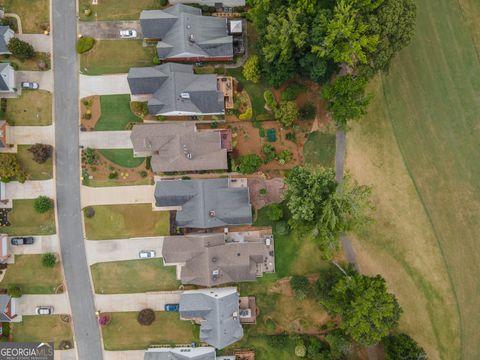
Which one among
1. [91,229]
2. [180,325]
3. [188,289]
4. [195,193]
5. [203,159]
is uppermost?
[203,159]

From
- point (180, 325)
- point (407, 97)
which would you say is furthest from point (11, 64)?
point (407, 97)

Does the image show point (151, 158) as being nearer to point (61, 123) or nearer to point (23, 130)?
point (61, 123)

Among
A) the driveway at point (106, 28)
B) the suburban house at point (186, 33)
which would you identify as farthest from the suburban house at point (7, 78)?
the suburban house at point (186, 33)

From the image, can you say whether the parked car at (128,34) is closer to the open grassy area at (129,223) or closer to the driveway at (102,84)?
the driveway at (102,84)

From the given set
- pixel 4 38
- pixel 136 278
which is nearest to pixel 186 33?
pixel 4 38

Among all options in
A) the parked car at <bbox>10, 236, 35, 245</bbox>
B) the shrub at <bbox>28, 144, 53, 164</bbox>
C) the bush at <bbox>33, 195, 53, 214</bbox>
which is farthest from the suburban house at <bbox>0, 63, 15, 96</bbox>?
the parked car at <bbox>10, 236, 35, 245</bbox>

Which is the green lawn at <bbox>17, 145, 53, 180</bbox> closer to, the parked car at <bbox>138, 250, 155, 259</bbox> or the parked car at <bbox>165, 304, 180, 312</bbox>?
the parked car at <bbox>138, 250, 155, 259</bbox>

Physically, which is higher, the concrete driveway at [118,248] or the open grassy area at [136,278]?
the concrete driveway at [118,248]

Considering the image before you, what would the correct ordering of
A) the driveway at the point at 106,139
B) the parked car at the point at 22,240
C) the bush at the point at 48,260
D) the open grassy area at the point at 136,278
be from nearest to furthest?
the bush at the point at 48,260, the parked car at the point at 22,240, the open grassy area at the point at 136,278, the driveway at the point at 106,139
